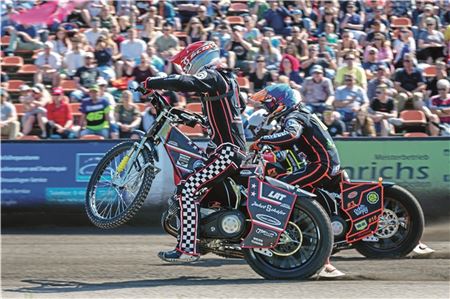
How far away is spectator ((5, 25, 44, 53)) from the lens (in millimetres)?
17625

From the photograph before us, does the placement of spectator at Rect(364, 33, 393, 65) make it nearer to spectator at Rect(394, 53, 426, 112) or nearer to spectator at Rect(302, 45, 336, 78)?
spectator at Rect(394, 53, 426, 112)

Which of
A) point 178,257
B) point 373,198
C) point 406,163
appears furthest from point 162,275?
point 406,163

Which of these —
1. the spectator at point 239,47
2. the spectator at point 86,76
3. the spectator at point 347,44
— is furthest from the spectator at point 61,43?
the spectator at point 347,44

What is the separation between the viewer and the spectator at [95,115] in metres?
14.3

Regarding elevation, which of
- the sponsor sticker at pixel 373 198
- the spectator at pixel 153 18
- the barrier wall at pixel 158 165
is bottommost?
the barrier wall at pixel 158 165

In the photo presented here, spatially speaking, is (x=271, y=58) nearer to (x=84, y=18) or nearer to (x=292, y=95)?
(x=84, y=18)

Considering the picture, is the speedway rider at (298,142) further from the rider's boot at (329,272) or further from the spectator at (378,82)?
the spectator at (378,82)

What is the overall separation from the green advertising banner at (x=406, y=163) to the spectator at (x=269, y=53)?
10.6ft

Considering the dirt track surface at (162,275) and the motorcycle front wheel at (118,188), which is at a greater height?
the motorcycle front wheel at (118,188)

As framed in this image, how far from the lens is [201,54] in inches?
338

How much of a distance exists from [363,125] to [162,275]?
240 inches

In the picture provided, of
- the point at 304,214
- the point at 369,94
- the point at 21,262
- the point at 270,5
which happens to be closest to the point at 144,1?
the point at 270,5

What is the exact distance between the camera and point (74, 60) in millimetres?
16312

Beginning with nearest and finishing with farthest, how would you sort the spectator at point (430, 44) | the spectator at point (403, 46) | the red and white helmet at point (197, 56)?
the red and white helmet at point (197, 56) < the spectator at point (403, 46) < the spectator at point (430, 44)
